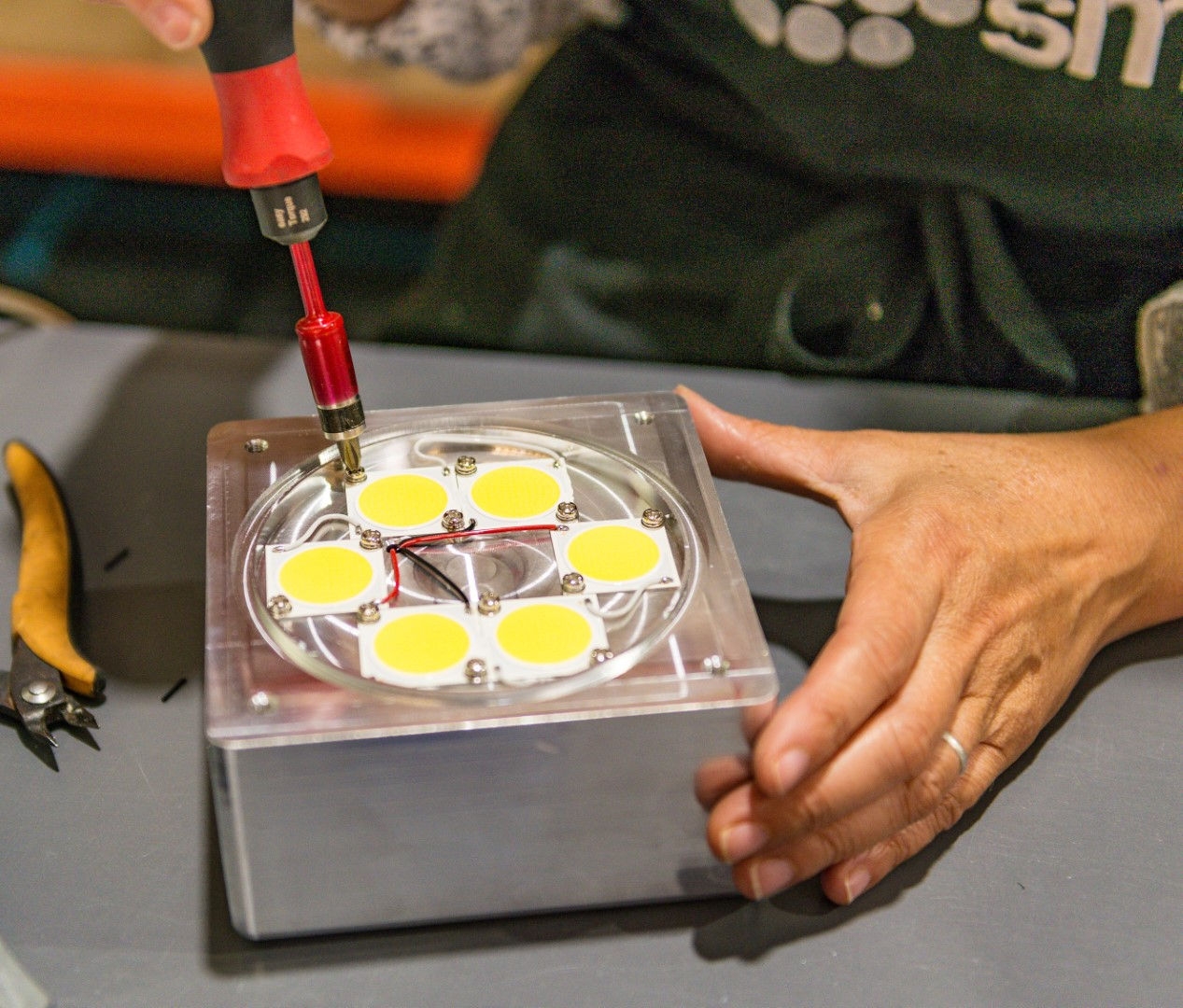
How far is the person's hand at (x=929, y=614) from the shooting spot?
0.62 m

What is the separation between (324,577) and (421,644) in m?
0.08

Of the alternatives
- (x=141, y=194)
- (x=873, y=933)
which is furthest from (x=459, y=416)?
(x=141, y=194)

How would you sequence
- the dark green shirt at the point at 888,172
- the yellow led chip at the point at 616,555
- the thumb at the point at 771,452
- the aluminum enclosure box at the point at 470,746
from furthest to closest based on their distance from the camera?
the dark green shirt at the point at 888,172 < the thumb at the point at 771,452 < the yellow led chip at the point at 616,555 < the aluminum enclosure box at the point at 470,746

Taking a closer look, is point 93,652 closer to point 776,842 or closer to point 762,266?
point 776,842

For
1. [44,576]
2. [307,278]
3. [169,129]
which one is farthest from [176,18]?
[169,129]

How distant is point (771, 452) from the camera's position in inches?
32.3

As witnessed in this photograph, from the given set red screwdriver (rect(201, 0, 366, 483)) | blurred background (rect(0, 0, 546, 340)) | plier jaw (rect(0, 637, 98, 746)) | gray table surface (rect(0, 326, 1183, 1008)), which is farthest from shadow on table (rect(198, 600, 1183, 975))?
blurred background (rect(0, 0, 546, 340))

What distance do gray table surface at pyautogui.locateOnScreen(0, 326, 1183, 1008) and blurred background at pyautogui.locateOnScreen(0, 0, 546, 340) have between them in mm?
683

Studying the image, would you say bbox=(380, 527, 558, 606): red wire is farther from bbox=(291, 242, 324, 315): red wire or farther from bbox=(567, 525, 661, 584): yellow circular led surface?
bbox=(291, 242, 324, 315): red wire

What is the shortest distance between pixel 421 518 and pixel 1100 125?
611 mm

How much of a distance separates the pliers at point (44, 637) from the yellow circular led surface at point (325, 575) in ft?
0.57

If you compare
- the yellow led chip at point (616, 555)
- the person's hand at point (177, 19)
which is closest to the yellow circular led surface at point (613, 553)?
the yellow led chip at point (616, 555)

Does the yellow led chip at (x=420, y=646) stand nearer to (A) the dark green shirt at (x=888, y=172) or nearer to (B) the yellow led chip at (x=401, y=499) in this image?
(B) the yellow led chip at (x=401, y=499)

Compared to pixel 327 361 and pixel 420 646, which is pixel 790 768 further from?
pixel 327 361
